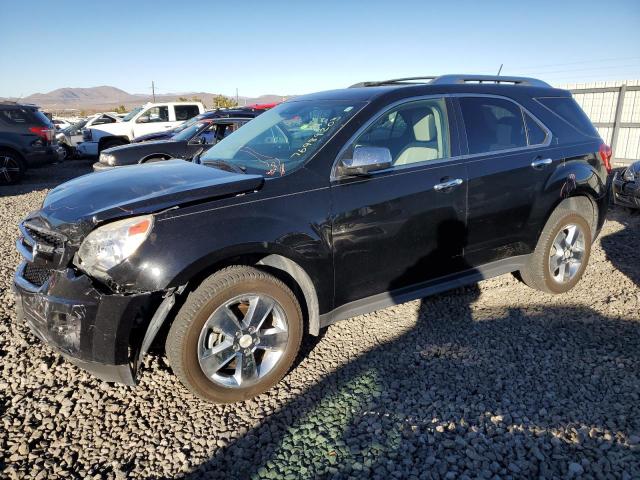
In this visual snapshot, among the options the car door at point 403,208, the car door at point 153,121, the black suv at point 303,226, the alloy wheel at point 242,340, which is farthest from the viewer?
the car door at point 153,121

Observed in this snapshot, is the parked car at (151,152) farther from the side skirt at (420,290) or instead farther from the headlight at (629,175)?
the headlight at (629,175)

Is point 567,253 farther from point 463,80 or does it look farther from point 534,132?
point 463,80

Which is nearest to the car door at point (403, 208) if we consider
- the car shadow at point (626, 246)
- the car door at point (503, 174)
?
the car door at point (503, 174)

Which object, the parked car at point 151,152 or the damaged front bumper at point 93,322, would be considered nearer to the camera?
the damaged front bumper at point 93,322

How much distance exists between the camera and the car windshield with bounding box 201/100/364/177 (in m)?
3.08

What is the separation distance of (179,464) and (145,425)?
414 mm

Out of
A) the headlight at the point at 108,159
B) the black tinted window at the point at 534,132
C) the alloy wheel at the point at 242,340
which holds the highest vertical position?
the black tinted window at the point at 534,132

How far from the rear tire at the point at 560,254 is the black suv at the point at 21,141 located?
11.5 m

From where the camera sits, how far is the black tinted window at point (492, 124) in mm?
3631

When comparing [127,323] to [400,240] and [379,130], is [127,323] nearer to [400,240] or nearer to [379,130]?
[400,240]

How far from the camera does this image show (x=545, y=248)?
4.09 m

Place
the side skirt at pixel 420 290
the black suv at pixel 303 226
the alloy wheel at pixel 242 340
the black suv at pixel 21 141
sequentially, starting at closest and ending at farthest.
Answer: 1. the black suv at pixel 303 226
2. the alloy wheel at pixel 242 340
3. the side skirt at pixel 420 290
4. the black suv at pixel 21 141

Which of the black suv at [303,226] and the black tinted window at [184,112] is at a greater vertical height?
the black tinted window at [184,112]

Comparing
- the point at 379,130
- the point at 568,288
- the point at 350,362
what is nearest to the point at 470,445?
the point at 350,362
